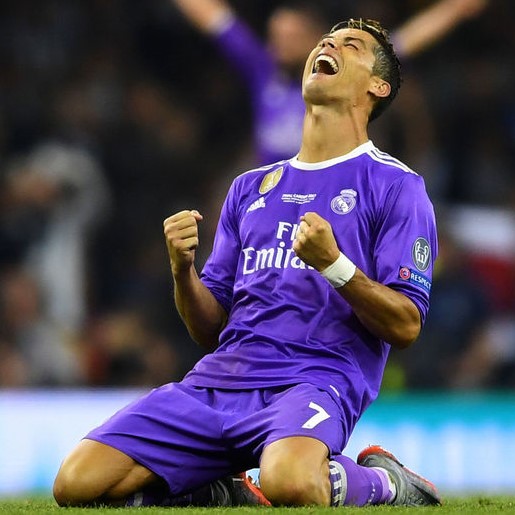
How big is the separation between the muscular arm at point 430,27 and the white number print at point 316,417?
4.25 metres

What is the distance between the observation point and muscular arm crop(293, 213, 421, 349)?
171 inches

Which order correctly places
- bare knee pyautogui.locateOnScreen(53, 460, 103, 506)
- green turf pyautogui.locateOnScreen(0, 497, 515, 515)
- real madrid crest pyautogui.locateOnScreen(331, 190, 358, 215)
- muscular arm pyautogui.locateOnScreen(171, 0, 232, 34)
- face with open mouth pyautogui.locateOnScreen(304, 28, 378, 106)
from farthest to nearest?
muscular arm pyautogui.locateOnScreen(171, 0, 232, 34) < face with open mouth pyautogui.locateOnScreen(304, 28, 378, 106) < real madrid crest pyautogui.locateOnScreen(331, 190, 358, 215) < bare knee pyautogui.locateOnScreen(53, 460, 103, 506) < green turf pyautogui.locateOnScreen(0, 497, 515, 515)

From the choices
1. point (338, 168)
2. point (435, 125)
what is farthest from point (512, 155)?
point (338, 168)

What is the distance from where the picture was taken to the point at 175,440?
15.1 feet

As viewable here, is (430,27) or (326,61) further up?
(430,27)

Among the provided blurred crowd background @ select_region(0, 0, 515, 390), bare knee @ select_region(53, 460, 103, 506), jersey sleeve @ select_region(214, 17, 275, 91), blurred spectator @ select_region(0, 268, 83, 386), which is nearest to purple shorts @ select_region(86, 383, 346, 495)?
bare knee @ select_region(53, 460, 103, 506)

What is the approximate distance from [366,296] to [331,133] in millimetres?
791

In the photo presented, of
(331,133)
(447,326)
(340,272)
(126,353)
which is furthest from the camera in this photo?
(126,353)

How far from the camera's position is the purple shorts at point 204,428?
4.48 meters

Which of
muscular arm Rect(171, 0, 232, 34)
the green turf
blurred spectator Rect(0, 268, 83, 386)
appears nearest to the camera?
the green turf

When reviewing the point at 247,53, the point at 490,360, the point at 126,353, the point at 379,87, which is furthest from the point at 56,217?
the point at 379,87

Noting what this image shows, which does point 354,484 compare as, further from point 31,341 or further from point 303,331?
point 31,341

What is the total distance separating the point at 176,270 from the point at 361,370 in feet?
2.34

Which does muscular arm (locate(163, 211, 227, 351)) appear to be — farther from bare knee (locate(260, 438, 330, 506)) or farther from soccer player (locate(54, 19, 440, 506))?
bare knee (locate(260, 438, 330, 506))
